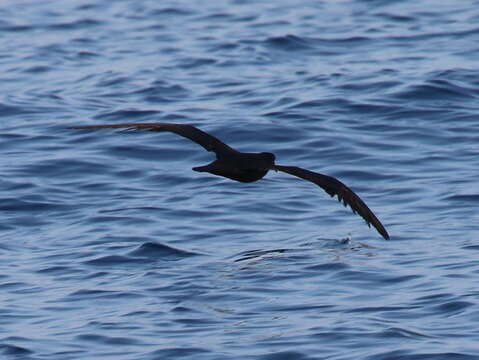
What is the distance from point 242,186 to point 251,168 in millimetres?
2553

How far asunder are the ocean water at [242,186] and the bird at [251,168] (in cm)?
48

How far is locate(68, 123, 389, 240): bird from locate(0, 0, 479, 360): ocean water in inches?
18.8

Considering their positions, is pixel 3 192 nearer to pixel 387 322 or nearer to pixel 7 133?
pixel 7 133

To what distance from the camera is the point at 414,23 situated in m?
20.4

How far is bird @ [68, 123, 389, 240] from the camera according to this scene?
9484 mm

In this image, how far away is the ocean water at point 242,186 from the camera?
8320 millimetres

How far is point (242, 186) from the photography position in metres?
12.6

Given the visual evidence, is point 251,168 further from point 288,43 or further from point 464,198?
point 288,43

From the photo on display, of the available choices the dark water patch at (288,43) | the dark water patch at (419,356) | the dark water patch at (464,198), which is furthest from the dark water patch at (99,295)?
the dark water patch at (288,43)

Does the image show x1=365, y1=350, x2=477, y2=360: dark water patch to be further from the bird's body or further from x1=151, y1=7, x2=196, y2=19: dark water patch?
x1=151, y1=7, x2=196, y2=19: dark water patch

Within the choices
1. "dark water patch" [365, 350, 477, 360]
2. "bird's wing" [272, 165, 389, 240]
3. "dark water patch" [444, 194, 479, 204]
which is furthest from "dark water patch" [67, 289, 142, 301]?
"dark water patch" [444, 194, 479, 204]

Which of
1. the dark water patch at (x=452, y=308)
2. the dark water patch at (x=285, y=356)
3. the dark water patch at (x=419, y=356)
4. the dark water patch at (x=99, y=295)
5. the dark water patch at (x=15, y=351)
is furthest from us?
the dark water patch at (x=99, y=295)

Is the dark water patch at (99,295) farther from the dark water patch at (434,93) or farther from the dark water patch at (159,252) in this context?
the dark water patch at (434,93)

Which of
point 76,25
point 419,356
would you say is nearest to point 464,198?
point 419,356
